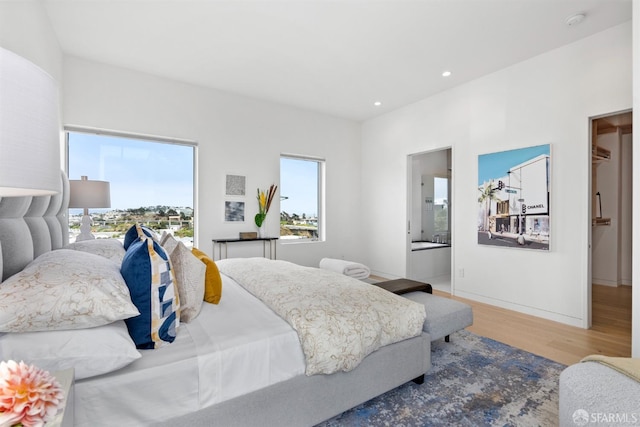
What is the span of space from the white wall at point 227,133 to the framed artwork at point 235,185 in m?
0.07

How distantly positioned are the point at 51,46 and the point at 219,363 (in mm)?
3278

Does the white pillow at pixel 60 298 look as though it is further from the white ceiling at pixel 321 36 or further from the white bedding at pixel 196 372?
the white ceiling at pixel 321 36

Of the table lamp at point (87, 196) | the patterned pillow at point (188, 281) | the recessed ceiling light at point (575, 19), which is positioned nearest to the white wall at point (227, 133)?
the table lamp at point (87, 196)

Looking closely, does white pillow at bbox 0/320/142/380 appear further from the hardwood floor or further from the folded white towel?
→ the hardwood floor

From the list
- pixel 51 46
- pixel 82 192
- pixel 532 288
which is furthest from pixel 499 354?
pixel 51 46

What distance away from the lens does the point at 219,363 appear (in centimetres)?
129

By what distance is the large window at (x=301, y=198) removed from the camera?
500cm

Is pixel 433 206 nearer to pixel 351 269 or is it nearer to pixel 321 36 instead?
pixel 351 269

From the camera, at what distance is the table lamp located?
285 cm

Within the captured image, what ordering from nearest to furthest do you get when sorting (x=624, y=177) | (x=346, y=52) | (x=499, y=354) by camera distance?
(x=499, y=354) < (x=346, y=52) < (x=624, y=177)

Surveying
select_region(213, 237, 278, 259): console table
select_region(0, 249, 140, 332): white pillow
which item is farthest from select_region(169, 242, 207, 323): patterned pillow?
select_region(213, 237, 278, 259): console table

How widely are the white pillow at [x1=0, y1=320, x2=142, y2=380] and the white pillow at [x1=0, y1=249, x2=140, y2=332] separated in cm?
4

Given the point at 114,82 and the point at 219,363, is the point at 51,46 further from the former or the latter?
the point at 219,363

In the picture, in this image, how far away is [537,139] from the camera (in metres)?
3.33
